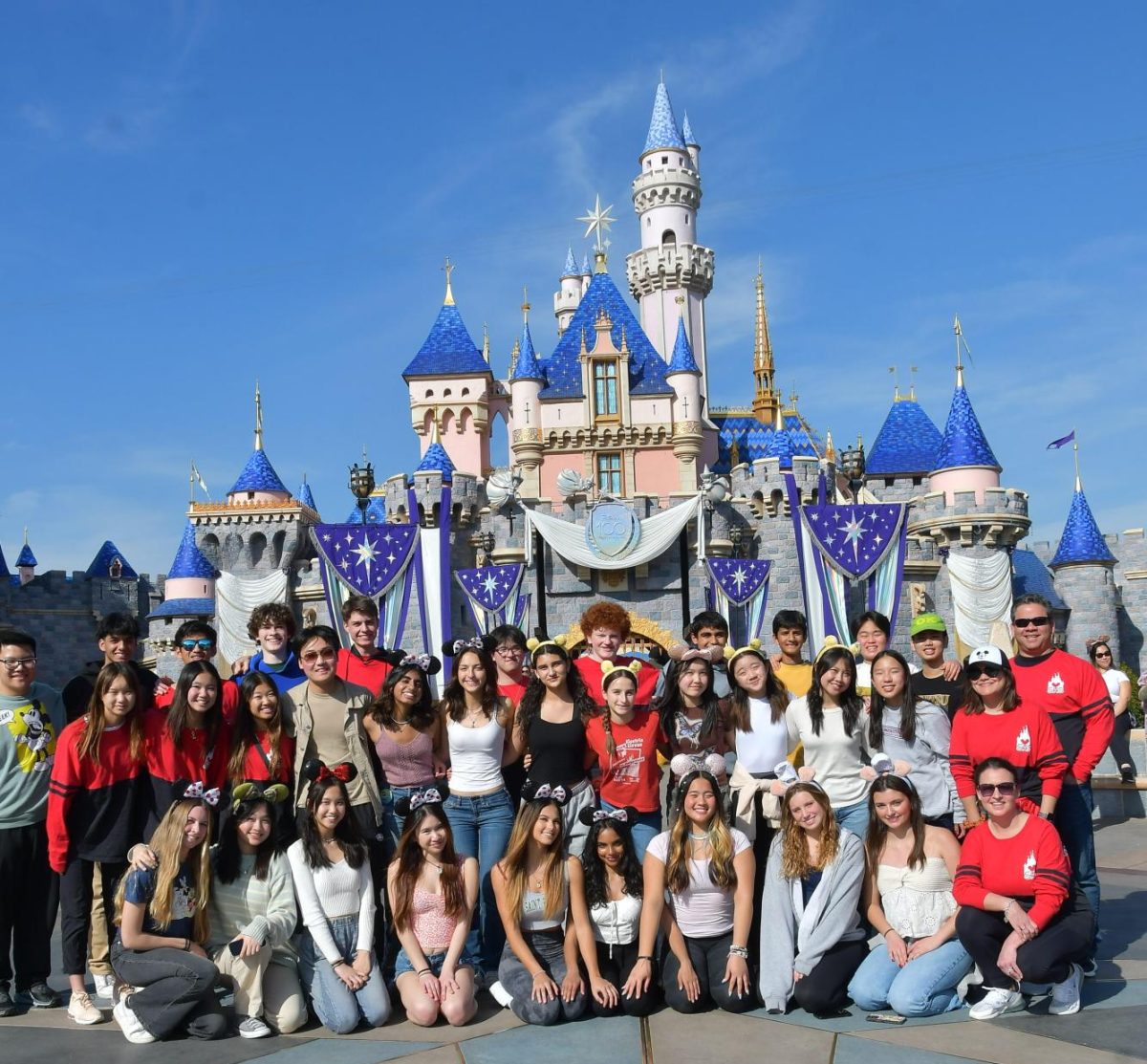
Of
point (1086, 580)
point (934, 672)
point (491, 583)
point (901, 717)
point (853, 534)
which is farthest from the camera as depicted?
point (1086, 580)

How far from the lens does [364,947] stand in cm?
408

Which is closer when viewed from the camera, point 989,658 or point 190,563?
point 989,658

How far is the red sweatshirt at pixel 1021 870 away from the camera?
3869mm

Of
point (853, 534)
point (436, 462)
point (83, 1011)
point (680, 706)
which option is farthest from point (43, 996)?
point (436, 462)

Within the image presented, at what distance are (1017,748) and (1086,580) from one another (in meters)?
21.3

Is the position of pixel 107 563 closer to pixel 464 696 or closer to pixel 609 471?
pixel 609 471

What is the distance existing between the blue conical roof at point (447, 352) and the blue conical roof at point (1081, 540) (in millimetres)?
12622

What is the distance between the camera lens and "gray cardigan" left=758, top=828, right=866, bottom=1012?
397 centimetres

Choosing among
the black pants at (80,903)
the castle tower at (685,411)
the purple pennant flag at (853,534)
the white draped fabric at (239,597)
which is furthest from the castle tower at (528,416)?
the black pants at (80,903)

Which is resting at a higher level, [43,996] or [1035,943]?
[1035,943]

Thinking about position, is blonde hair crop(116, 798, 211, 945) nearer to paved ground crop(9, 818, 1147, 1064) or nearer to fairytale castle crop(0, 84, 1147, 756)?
paved ground crop(9, 818, 1147, 1064)

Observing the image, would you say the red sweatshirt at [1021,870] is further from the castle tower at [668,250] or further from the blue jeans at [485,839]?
the castle tower at [668,250]

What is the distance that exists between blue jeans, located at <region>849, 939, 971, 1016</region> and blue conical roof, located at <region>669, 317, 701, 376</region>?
2069 centimetres

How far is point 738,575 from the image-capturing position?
19016 mm
